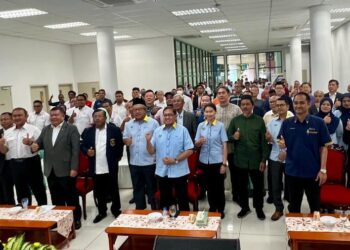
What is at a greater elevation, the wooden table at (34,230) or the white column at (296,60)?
the white column at (296,60)

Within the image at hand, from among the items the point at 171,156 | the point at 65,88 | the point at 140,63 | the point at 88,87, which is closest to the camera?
the point at 171,156

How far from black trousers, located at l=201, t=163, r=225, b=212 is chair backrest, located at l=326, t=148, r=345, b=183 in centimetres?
130

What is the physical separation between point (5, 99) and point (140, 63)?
5102 millimetres

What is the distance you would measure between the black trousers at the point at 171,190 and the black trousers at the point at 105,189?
2.83ft

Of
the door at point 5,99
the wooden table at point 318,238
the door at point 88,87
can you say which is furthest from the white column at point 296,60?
the wooden table at point 318,238

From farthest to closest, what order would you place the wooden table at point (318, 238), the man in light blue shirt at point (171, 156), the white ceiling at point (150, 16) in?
the white ceiling at point (150, 16)
the man in light blue shirt at point (171, 156)
the wooden table at point (318, 238)

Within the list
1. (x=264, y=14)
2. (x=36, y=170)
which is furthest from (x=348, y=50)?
(x=36, y=170)

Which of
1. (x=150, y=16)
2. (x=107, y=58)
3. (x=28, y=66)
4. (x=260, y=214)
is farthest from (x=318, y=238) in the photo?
(x=28, y=66)

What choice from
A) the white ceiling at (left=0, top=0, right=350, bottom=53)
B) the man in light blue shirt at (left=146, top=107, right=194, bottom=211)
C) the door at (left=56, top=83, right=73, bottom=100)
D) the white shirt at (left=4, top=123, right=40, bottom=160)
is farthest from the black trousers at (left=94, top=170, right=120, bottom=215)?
the door at (left=56, top=83, right=73, bottom=100)

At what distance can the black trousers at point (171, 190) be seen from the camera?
13.7 feet

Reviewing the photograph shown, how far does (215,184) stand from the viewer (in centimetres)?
448

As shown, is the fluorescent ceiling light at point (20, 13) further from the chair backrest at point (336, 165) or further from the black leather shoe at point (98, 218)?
the chair backrest at point (336, 165)

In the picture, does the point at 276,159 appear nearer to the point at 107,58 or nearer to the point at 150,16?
the point at 150,16

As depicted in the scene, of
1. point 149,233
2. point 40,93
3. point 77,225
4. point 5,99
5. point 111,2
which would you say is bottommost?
point 77,225
